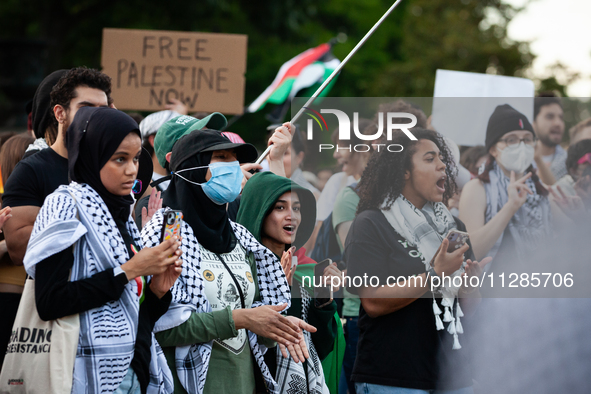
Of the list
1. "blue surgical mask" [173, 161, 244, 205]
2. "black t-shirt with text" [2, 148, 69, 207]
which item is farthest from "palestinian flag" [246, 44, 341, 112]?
"black t-shirt with text" [2, 148, 69, 207]

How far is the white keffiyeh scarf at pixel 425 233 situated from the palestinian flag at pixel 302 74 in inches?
172

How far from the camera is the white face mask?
3.23 m

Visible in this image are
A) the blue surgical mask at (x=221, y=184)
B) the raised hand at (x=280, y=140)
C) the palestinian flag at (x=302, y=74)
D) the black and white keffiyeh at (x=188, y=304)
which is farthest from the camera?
the palestinian flag at (x=302, y=74)

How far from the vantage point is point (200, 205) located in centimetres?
286

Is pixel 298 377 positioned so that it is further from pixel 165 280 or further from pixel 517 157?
pixel 517 157

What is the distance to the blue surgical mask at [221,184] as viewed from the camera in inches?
110

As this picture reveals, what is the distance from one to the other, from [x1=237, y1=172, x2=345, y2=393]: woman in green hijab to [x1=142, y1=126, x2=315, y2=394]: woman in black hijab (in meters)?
0.22

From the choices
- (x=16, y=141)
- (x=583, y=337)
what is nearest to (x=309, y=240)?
(x=583, y=337)

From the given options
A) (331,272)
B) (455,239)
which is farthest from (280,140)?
(455,239)

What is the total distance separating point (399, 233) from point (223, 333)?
37.9 inches

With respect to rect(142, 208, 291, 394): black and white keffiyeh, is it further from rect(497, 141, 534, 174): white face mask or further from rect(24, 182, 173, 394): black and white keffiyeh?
rect(497, 141, 534, 174): white face mask

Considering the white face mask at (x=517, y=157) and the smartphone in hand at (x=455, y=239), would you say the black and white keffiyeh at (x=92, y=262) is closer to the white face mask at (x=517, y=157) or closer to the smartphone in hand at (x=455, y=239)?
the smartphone in hand at (x=455, y=239)

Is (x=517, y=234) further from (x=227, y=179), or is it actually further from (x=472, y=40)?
(x=472, y=40)

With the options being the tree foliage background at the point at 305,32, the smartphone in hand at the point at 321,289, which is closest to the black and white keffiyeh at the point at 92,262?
the smartphone in hand at the point at 321,289
